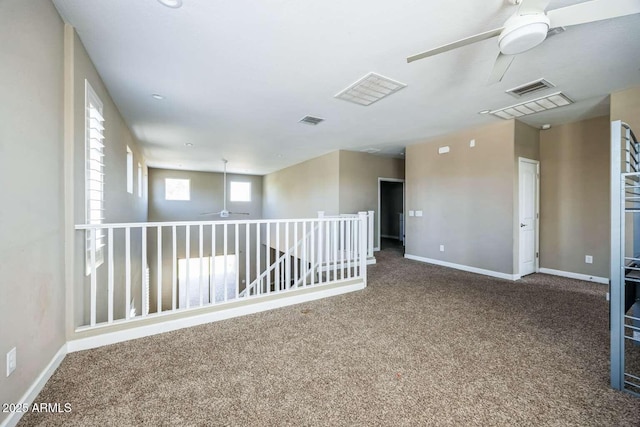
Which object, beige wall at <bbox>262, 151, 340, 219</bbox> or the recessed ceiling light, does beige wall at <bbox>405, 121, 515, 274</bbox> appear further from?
the recessed ceiling light

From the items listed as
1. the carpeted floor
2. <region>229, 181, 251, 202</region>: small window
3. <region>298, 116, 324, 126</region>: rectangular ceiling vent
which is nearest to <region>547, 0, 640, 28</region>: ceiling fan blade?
the carpeted floor

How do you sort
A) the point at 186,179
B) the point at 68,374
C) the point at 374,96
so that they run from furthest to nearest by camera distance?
the point at 186,179 → the point at 374,96 → the point at 68,374

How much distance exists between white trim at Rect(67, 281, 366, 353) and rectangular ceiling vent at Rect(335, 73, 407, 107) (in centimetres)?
259

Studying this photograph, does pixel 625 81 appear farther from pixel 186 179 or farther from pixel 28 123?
pixel 186 179

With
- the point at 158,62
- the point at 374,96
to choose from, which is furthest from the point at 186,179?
the point at 374,96

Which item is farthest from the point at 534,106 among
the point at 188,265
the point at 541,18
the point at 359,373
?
the point at 188,265

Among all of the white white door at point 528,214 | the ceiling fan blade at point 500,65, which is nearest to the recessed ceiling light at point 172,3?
the ceiling fan blade at point 500,65

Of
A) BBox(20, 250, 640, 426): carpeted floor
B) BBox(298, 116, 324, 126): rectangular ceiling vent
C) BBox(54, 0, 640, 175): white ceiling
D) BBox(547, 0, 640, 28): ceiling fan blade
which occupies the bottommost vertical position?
BBox(20, 250, 640, 426): carpeted floor

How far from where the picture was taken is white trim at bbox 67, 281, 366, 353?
213cm

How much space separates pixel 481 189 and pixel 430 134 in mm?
1434

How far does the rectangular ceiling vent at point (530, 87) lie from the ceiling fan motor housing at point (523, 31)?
1631 millimetres

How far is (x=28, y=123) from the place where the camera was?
1513mm

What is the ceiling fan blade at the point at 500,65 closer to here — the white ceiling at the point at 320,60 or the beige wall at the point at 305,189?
the white ceiling at the point at 320,60

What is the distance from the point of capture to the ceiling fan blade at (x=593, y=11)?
58.5 inches
